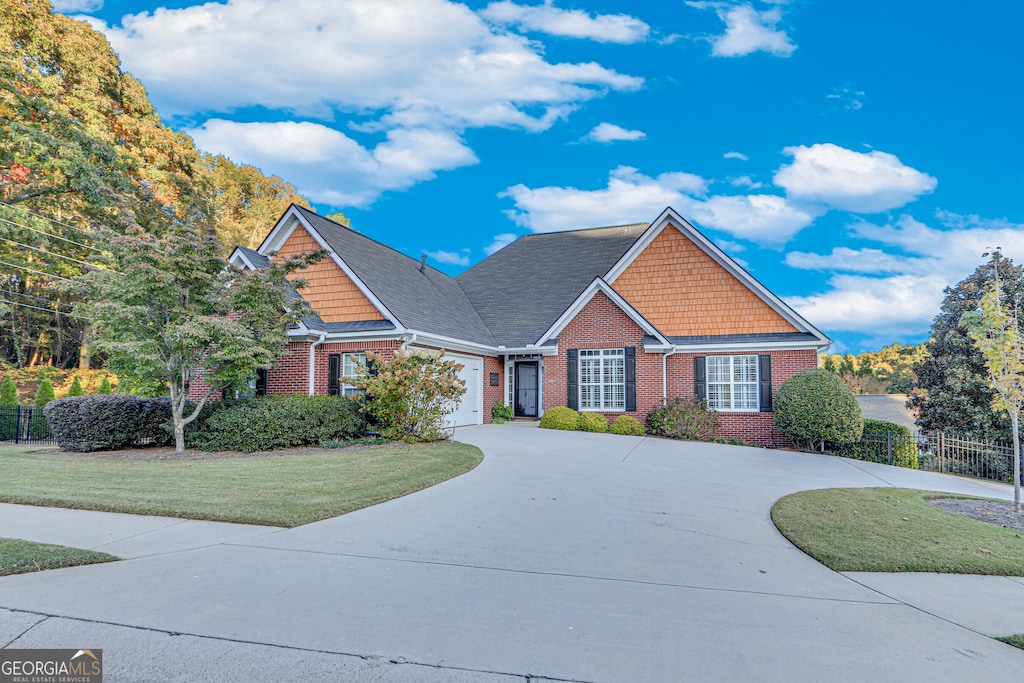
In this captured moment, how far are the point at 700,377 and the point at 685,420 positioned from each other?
1652mm

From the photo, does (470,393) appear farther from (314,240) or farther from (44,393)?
(44,393)

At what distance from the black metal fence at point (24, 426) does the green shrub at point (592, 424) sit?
55.0 feet

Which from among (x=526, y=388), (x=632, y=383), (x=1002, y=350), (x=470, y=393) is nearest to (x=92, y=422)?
(x=470, y=393)

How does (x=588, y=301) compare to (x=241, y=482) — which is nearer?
(x=241, y=482)

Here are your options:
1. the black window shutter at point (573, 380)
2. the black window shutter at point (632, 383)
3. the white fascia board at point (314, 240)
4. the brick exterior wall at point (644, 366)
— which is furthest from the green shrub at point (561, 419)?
the white fascia board at point (314, 240)

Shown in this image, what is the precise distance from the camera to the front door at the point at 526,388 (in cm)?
2078

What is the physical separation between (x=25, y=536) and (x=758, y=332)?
17674mm

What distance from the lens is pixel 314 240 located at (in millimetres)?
17438

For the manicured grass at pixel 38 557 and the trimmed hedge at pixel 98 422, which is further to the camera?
the trimmed hedge at pixel 98 422

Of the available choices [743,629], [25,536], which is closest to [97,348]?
[25,536]

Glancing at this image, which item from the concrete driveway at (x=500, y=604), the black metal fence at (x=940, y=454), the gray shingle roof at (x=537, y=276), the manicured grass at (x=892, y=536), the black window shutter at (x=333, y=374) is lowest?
the black metal fence at (x=940, y=454)

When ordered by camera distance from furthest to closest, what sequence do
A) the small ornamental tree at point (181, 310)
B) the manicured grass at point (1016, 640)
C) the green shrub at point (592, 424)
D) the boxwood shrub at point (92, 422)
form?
the green shrub at point (592, 424), the boxwood shrub at point (92, 422), the small ornamental tree at point (181, 310), the manicured grass at point (1016, 640)

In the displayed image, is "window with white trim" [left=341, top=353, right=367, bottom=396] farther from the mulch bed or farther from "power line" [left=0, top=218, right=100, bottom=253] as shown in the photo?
the mulch bed

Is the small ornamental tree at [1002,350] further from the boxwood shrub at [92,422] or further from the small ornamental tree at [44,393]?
the small ornamental tree at [44,393]
